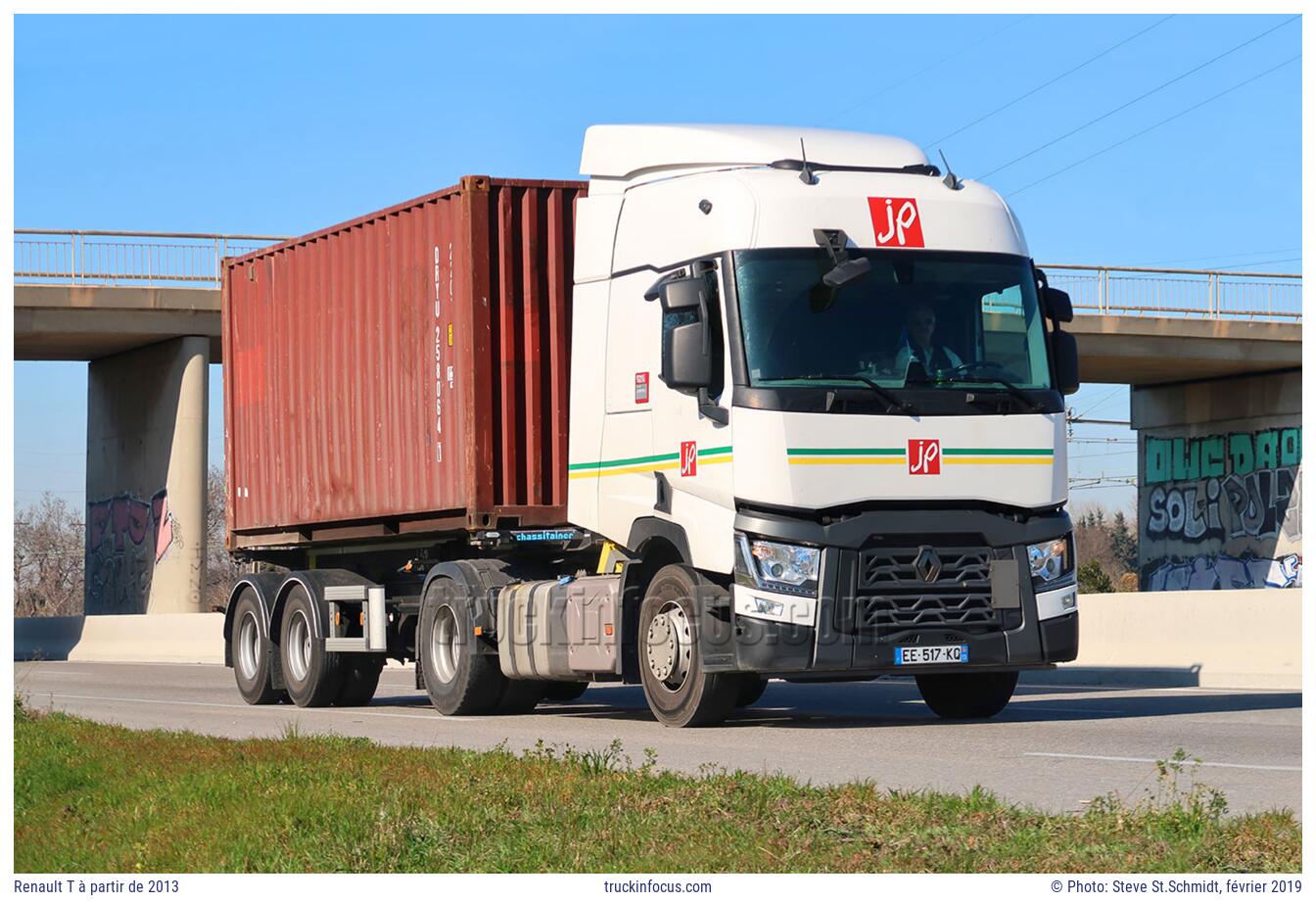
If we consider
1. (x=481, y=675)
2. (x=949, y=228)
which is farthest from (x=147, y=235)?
(x=949, y=228)

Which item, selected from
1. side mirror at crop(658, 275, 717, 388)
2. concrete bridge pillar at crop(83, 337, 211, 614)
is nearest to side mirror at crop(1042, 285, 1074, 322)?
side mirror at crop(658, 275, 717, 388)

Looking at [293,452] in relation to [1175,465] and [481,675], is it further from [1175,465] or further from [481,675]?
[1175,465]

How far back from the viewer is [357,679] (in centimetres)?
1764

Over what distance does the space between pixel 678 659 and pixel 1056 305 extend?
3.56m

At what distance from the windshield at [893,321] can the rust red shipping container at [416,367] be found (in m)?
2.85

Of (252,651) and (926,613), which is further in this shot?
(252,651)

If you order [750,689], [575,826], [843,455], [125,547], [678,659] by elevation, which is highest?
[843,455]

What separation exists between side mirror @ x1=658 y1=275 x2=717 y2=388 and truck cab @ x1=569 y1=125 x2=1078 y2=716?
1 cm

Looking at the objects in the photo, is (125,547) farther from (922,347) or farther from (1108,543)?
(1108,543)

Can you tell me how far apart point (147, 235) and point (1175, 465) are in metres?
26.6

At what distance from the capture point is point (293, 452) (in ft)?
60.6

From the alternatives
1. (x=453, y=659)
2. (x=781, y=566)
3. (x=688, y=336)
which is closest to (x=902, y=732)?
(x=781, y=566)

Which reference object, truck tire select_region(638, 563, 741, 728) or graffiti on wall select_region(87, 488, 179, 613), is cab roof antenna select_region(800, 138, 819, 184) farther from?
graffiti on wall select_region(87, 488, 179, 613)

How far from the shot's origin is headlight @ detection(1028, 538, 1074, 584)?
509 inches
